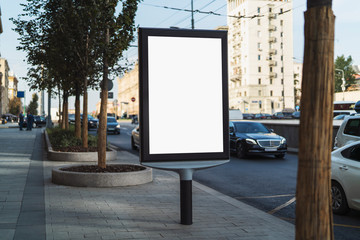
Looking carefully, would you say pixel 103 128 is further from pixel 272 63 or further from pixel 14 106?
pixel 14 106

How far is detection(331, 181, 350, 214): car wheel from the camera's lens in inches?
272

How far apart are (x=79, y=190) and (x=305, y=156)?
6.26m

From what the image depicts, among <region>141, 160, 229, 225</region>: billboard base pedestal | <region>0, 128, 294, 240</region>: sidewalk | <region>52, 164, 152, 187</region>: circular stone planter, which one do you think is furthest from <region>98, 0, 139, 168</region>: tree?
<region>141, 160, 229, 225</region>: billboard base pedestal

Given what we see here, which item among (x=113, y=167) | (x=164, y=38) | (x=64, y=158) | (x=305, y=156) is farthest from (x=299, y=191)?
(x=64, y=158)

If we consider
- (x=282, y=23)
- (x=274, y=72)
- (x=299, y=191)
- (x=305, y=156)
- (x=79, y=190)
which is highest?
(x=282, y=23)

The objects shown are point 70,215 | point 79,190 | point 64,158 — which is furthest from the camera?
point 64,158

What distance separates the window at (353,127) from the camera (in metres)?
11.2

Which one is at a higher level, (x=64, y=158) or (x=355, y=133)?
(x=355, y=133)

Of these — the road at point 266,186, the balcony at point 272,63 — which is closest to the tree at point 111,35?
the road at point 266,186

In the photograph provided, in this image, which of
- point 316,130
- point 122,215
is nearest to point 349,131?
point 122,215

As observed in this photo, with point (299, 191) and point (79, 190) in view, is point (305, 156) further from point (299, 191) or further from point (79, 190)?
point (79, 190)

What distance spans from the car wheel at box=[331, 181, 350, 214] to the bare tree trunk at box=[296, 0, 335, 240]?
4234 mm

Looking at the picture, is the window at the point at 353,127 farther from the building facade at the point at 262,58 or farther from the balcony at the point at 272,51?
the balcony at the point at 272,51

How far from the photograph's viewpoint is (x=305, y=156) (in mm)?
2992
